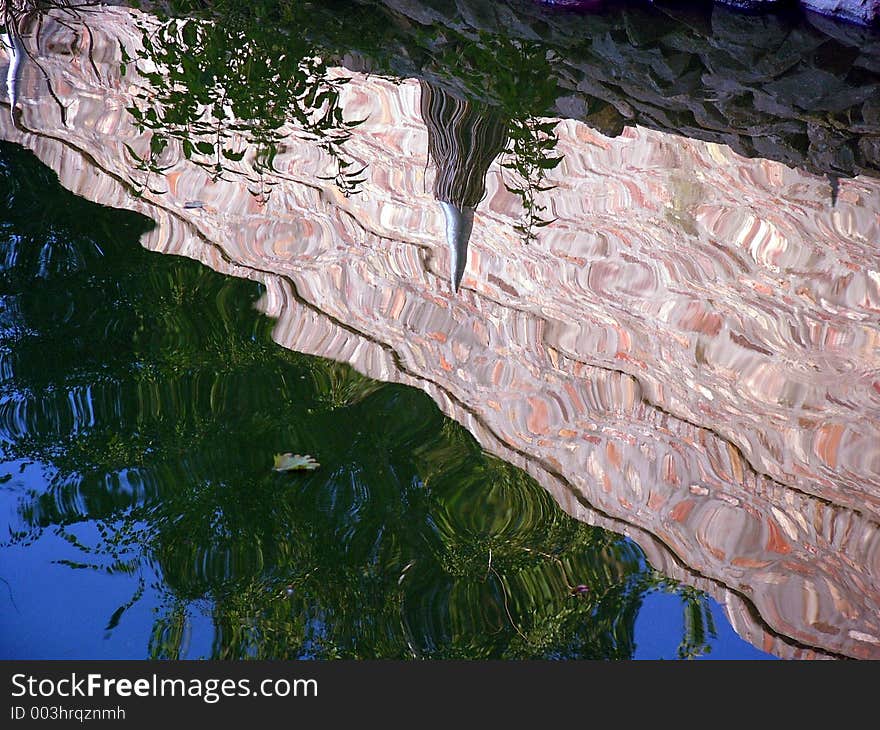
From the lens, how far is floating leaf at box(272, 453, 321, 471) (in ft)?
6.97

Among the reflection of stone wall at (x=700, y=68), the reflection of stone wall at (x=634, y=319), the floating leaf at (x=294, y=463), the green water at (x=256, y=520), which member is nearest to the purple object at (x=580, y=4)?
the reflection of stone wall at (x=700, y=68)

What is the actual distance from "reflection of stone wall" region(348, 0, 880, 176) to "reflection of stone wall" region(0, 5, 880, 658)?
176 millimetres

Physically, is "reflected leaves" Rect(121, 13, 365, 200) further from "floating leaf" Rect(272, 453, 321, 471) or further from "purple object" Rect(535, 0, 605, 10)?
"floating leaf" Rect(272, 453, 321, 471)

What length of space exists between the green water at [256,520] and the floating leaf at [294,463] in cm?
2

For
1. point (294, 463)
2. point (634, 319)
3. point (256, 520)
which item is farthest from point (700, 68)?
point (256, 520)

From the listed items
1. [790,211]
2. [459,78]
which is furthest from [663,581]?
[459,78]

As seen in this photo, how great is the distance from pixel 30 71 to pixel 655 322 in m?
3.73

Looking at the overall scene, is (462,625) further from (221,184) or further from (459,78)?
(459,78)

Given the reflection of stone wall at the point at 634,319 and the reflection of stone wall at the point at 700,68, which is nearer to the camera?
the reflection of stone wall at the point at 634,319

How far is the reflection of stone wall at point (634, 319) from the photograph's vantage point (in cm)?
203

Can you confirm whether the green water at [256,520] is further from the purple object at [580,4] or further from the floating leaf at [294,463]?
the purple object at [580,4]

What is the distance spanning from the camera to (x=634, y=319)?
2.78 metres

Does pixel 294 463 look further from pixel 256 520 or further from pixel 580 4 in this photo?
pixel 580 4

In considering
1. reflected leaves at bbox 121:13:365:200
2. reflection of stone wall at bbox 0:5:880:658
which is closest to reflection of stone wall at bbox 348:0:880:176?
reflection of stone wall at bbox 0:5:880:658
